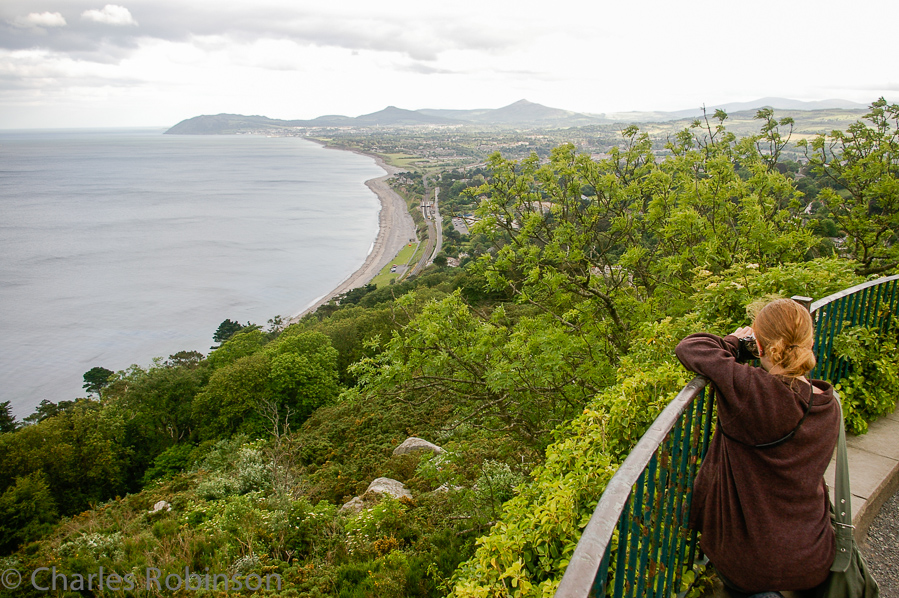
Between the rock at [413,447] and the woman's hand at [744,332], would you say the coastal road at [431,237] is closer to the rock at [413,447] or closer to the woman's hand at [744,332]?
the rock at [413,447]

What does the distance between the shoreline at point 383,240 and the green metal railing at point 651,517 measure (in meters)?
50.0

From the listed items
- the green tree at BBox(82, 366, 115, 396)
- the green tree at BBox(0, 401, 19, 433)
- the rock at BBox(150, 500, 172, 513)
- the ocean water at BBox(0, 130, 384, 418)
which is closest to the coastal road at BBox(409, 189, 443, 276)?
the ocean water at BBox(0, 130, 384, 418)

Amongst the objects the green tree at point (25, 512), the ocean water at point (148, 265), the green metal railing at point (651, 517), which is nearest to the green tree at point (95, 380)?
the ocean water at point (148, 265)

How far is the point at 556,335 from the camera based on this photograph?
26.5 feet

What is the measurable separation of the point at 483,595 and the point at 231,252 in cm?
8040

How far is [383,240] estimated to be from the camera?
82.9 m

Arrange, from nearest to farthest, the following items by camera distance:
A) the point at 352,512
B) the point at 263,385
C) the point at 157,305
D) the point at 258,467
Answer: the point at 352,512, the point at 258,467, the point at 263,385, the point at 157,305

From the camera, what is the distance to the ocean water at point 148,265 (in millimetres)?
46688

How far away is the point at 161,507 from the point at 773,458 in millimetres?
16220

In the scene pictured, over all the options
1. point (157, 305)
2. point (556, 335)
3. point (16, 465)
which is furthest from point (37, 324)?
point (556, 335)

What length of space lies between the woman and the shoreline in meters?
50.4

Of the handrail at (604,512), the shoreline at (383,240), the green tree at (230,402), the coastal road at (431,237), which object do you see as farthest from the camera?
the coastal road at (431,237)

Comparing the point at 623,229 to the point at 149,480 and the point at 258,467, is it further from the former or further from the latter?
the point at 149,480

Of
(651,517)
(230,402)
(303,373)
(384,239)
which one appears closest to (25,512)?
(230,402)
